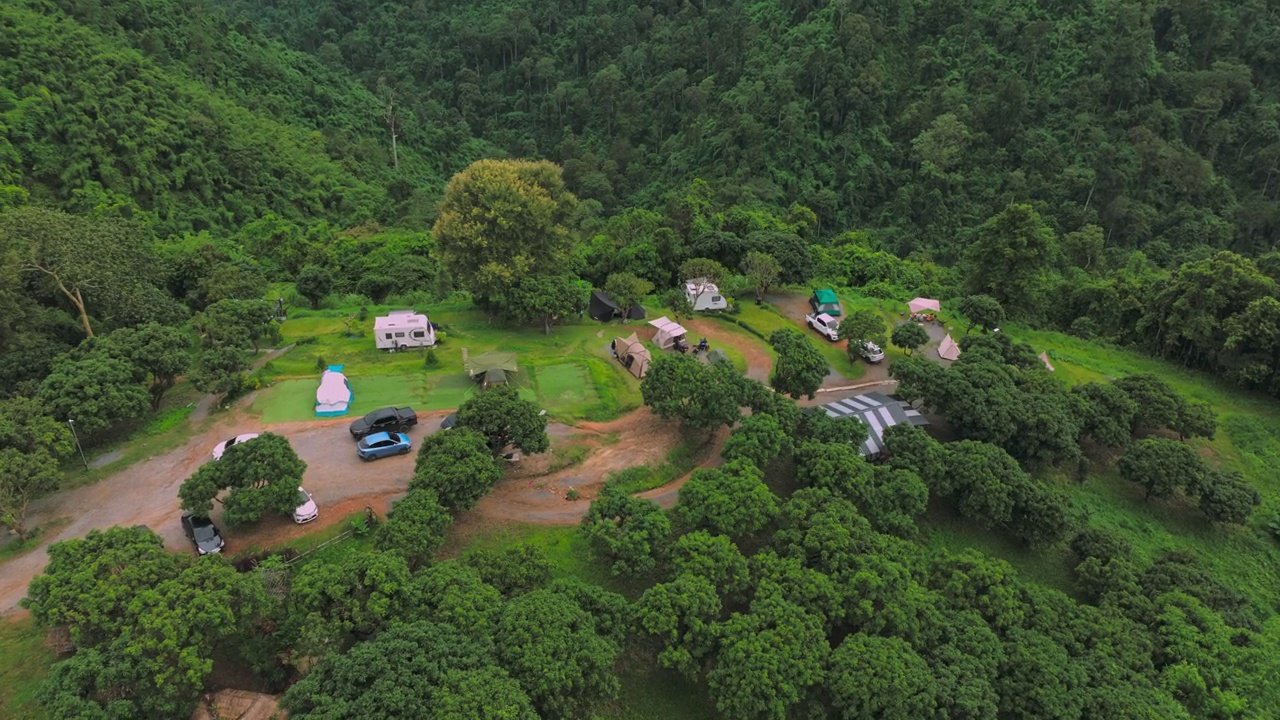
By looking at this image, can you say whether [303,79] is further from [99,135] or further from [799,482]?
[799,482]

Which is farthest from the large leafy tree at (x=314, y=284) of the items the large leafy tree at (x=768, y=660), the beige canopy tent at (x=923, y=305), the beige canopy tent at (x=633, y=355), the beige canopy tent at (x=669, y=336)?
the beige canopy tent at (x=923, y=305)

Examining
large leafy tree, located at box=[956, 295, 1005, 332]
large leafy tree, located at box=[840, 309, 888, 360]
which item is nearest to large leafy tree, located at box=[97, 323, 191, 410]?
large leafy tree, located at box=[840, 309, 888, 360]

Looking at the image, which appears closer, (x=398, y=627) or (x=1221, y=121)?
(x=398, y=627)

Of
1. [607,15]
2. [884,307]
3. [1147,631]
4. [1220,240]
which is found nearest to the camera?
[1147,631]

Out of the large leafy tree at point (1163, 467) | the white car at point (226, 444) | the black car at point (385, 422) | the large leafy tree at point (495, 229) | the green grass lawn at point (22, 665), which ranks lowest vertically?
the large leafy tree at point (1163, 467)

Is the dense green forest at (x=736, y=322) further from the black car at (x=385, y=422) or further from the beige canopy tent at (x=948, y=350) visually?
the black car at (x=385, y=422)

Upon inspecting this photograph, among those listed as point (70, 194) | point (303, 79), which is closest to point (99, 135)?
point (70, 194)

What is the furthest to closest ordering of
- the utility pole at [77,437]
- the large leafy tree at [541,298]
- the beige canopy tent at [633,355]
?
the large leafy tree at [541,298] → the beige canopy tent at [633,355] → the utility pole at [77,437]
